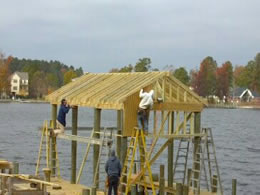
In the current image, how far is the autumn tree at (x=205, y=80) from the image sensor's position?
173625 millimetres

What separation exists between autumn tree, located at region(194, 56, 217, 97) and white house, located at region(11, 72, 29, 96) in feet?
180

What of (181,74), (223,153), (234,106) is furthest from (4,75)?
(223,153)

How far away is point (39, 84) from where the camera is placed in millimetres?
187625

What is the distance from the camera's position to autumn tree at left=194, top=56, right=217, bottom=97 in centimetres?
17362

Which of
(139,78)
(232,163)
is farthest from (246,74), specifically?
(139,78)

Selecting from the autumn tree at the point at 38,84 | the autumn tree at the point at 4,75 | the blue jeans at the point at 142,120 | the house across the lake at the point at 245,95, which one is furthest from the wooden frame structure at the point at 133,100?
the autumn tree at the point at 38,84

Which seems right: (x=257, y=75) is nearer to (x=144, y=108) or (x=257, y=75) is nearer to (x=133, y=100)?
(x=133, y=100)

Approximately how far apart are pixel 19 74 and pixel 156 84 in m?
169

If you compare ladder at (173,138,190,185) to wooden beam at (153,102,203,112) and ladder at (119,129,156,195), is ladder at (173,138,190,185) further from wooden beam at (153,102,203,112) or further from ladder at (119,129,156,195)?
ladder at (119,129,156,195)

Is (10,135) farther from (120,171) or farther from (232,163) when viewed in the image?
(120,171)

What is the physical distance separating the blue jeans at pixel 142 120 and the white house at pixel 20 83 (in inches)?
6568

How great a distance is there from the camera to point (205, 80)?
174 m

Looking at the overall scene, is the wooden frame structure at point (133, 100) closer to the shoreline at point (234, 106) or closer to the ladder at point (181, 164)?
the ladder at point (181, 164)

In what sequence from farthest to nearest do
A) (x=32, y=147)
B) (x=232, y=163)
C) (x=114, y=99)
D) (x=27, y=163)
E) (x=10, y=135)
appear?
(x=10, y=135) < (x=32, y=147) < (x=232, y=163) < (x=27, y=163) < (x=114, y=99)
